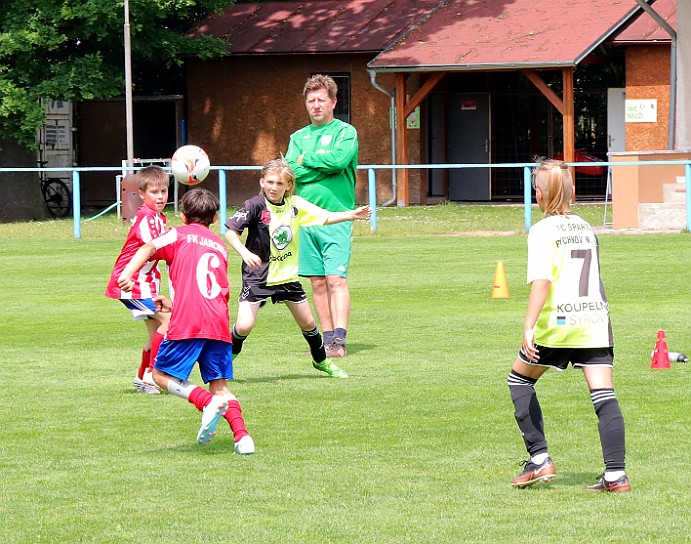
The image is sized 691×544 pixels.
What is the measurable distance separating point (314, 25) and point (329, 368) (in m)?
28.3

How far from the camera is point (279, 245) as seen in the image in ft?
33.7

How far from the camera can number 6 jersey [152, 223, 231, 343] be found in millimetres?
7770

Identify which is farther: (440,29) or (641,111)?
(440,29)

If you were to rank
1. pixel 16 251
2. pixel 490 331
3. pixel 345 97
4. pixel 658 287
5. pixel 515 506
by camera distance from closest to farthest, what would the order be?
pixel 515 506, pixel 490 331, pixel 658 287, pixel 16 251, pixel 345 97

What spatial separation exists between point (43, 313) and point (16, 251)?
829 centimetres

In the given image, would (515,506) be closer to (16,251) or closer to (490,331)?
(490,331)

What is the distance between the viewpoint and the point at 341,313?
1131cm

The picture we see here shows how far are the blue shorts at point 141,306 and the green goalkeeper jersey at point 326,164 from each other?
84.1 inches

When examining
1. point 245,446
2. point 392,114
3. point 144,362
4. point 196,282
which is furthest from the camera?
point 392,114

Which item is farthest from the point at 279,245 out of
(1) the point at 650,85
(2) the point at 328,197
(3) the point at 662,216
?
(1) the point at 650,85

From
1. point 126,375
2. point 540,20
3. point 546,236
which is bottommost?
point 126,375

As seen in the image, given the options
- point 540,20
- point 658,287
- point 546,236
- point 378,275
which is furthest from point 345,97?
point 546,236

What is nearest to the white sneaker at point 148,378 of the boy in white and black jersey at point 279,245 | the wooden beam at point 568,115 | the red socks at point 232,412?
the boy in white and black jersey at point 279,245

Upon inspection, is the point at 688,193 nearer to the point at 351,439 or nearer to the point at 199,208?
the point at 351,439
